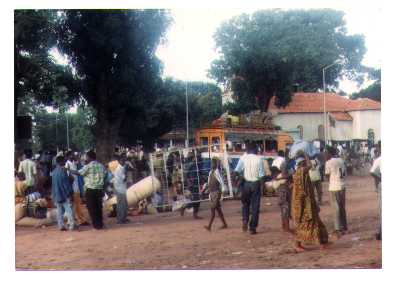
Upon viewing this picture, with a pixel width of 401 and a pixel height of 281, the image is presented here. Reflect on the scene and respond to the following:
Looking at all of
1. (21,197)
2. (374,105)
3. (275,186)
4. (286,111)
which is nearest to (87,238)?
(21,197)

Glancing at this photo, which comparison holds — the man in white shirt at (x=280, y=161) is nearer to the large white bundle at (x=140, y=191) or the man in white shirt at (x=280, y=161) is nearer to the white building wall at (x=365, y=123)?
the white building wall at (x=365, y=123)

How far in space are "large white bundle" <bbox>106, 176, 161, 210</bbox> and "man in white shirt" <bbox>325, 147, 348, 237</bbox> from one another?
2.59 meters

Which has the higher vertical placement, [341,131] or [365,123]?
[365,123]

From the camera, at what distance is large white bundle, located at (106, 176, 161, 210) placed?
32.8ft

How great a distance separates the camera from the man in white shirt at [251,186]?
30.8ft

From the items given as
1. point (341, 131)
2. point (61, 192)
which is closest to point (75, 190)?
point (61, 192)

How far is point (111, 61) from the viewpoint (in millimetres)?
10055

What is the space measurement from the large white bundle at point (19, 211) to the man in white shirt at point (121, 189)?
1406 millimetres

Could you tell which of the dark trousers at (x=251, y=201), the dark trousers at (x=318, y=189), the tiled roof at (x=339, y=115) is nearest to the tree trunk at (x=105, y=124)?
the dark trousers at (x=251, y=201)

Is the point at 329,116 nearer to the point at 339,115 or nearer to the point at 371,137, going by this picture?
the point at 339,115

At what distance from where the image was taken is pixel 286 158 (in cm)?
952

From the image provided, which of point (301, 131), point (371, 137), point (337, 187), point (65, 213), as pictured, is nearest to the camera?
point (337, 187)

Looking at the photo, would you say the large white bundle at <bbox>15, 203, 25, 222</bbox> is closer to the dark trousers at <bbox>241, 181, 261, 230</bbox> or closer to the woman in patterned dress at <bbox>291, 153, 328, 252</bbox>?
the dark trousers at <bbox>241, 181, 261, 230</bbox>

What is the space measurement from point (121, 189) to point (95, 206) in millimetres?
500
